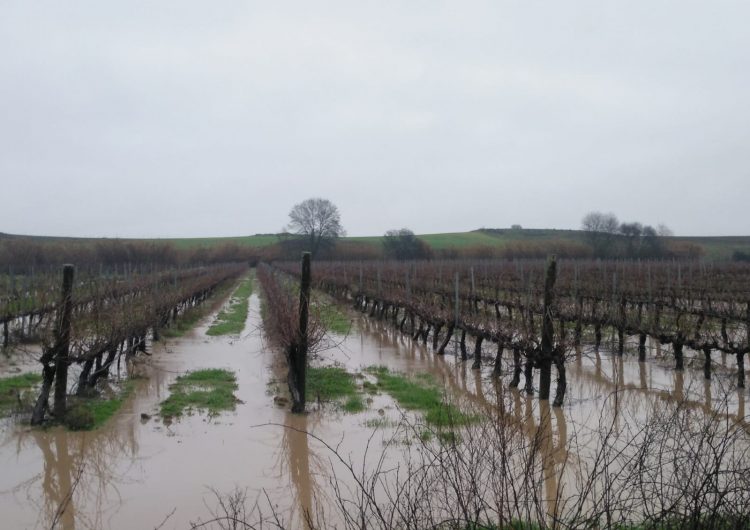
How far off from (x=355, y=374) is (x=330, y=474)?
606 centimetres

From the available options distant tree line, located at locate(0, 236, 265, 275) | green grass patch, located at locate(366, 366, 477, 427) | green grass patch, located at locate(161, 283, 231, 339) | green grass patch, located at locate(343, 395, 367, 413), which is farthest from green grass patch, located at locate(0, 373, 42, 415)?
distant tree line, located at locate(0, 236, 265, 275)

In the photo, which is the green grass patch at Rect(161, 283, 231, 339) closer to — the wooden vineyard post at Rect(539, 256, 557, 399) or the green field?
the wooden vineyard post at Rect(539, 256, 557, 399)

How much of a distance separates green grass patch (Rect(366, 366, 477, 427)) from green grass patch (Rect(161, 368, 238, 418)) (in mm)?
2908

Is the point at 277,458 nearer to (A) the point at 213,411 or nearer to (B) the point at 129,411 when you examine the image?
(A) the point at 213,411

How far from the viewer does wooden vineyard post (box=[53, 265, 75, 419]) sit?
8.88 meters

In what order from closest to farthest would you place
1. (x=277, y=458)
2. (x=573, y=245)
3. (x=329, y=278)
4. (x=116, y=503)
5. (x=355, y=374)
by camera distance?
(x=116, y=503) < (x=277, y=458) < (x=355, y=374) < (x=329, y=278) < (x=573, y=245)

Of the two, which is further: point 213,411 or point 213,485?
point 213,411

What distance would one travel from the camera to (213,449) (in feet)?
26.0

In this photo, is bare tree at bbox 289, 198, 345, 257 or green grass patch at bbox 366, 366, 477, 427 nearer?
green grass patch at bbox 366, 366, 477, 427

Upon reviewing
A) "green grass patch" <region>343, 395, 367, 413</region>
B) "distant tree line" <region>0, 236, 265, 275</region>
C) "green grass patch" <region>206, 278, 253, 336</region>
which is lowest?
"green grass patch" <region>206, 278, 253, 336</region>

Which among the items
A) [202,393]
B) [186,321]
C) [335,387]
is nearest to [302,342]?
[335,387]

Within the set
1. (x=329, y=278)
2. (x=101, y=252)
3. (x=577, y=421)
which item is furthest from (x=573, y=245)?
(x=577, y=421)

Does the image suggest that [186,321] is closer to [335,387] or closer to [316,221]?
[335,387]

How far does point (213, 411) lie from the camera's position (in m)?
9.76
